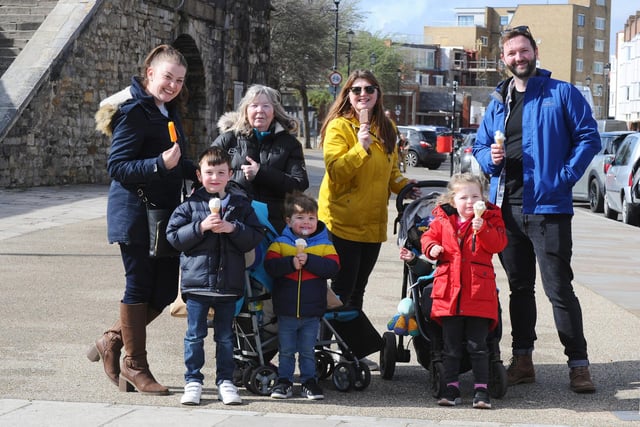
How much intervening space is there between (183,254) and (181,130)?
827 mm

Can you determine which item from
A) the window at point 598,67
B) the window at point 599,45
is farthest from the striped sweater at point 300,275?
the window at point 598,67

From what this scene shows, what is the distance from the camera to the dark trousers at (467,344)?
629 cm

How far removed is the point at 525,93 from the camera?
676 centimetres

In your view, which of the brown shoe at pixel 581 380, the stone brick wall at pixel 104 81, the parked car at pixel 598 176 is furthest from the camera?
the parked car at pixel 598 176

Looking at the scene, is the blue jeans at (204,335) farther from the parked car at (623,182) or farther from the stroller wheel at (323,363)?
the parked car at (623,182)

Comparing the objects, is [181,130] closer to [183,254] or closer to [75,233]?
[183,254]

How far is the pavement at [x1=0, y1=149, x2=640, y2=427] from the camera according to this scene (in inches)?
228

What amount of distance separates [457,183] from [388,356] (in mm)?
1132

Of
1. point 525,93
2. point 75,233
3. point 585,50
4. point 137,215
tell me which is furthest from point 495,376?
point 585,50

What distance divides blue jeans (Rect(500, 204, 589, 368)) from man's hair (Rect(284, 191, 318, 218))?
1.20 m

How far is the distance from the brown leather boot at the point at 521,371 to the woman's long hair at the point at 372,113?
1.48 metres

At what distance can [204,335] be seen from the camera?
6.21 meters

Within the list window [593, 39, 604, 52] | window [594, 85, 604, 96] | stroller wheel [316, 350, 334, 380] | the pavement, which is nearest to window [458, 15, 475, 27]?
window [593, 39, 604, 52]

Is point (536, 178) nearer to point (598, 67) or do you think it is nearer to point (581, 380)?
point (581, 380)
